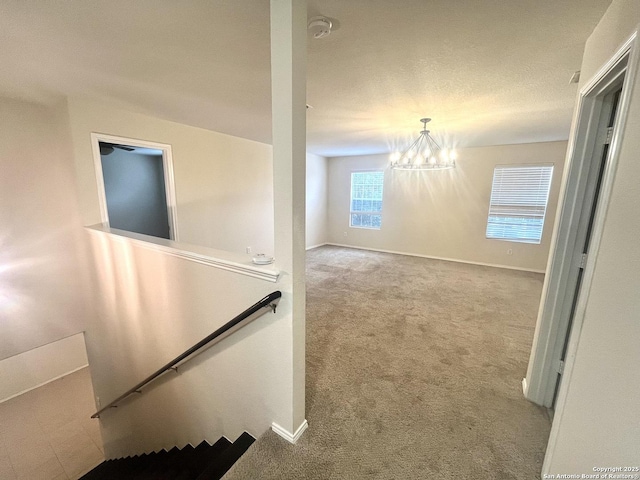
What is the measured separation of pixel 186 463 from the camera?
205cm

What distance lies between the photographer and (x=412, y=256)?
5.96 m

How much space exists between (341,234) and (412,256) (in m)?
1.98

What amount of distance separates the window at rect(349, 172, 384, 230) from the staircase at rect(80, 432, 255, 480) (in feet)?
17.7

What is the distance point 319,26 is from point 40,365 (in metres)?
5.35

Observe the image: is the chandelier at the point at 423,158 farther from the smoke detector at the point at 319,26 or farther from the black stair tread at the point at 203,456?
the black stair tread at the point at 203,456

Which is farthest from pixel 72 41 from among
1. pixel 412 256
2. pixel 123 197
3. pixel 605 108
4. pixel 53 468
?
pixel 412 256

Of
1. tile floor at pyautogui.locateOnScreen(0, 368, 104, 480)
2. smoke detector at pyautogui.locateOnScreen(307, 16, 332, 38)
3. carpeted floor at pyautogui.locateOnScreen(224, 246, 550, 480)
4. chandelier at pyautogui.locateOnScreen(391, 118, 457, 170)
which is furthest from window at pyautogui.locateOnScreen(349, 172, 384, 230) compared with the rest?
tile floor at pyautogui.locateOnScreen(0, 368, 104, 480)

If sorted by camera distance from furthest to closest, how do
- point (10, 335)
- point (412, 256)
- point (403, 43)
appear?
1. point (412, 256)
2. point (10, 335)
3. point (403, 43)

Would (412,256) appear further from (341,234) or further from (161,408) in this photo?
(161,408)

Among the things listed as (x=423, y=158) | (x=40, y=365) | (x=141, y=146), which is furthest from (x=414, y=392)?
(x=40, y=365)

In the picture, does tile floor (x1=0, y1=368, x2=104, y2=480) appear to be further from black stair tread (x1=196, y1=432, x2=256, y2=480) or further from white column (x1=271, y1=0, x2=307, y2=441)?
white column (x1=271, y1=0, x2=307, y2=441)

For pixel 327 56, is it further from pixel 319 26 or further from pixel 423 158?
pixel 423 158

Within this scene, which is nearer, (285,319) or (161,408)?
(285,319)

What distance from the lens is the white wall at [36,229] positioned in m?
2.79
